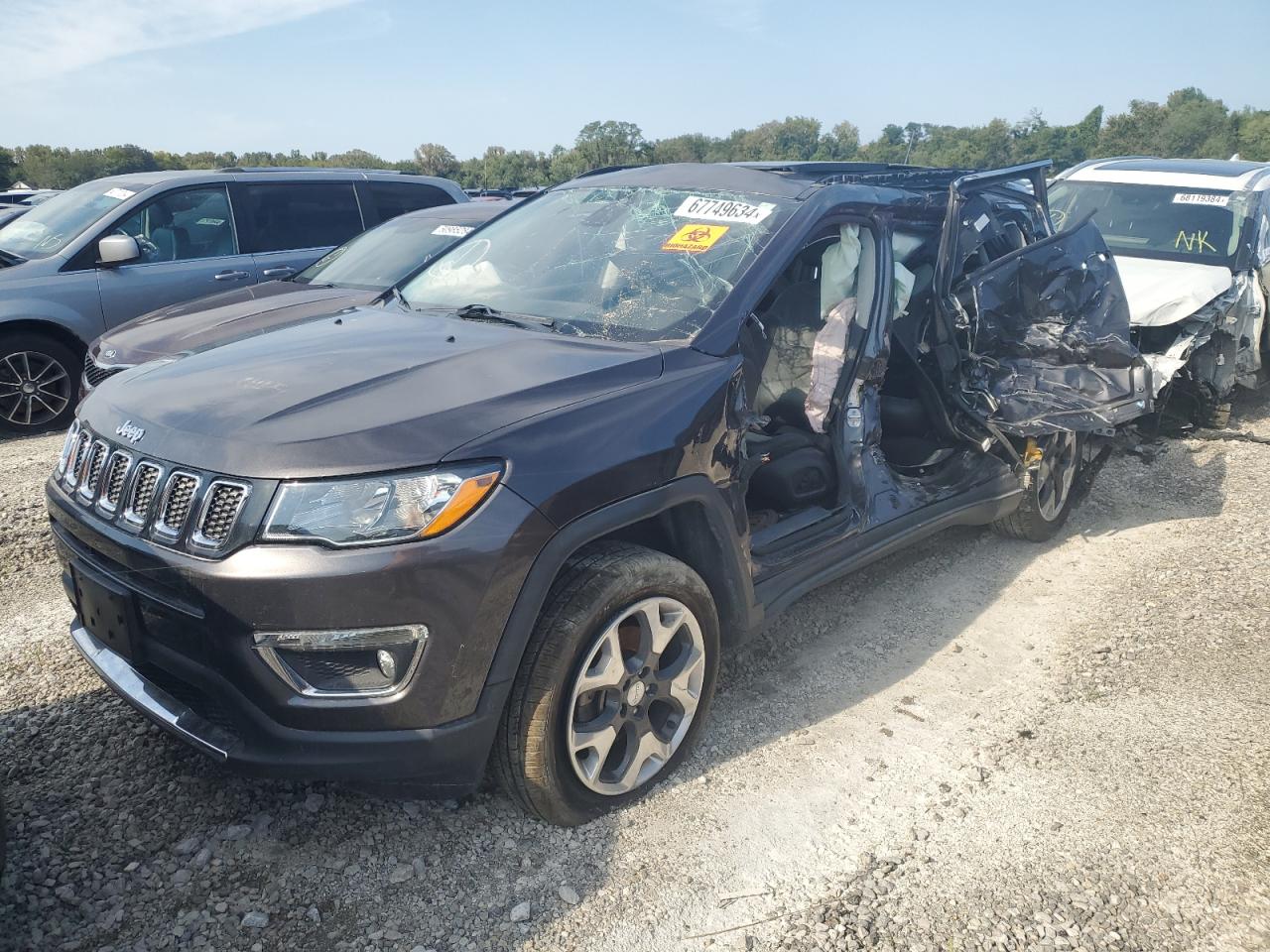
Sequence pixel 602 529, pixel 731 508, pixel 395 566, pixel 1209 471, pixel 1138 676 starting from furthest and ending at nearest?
1. pixel 1209 471
2. pixel 1138 676
3. pixel 731 508
4. pixel 602 529
5. pixel 395 566

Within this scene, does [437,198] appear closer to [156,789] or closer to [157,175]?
[157,175]

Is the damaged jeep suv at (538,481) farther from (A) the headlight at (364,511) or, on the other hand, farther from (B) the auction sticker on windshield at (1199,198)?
(B) the auction sticker on windshield at (1199,198)

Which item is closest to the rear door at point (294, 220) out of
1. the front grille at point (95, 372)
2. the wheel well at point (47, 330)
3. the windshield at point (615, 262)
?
the wheel well at point (47, 330)

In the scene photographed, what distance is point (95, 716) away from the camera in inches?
122

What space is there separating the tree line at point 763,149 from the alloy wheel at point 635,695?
33.1 m

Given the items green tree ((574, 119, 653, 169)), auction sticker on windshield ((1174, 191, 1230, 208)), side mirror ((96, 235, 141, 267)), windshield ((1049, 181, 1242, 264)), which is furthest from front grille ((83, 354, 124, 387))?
green tree ((574, 119, 653, 169))

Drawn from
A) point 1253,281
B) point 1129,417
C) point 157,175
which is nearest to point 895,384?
point 1129,417

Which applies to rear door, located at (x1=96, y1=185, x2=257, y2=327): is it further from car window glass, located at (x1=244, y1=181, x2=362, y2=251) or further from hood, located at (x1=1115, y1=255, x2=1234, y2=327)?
hood, located at (x1=1115, y1=255, x2=1234, y2=327)

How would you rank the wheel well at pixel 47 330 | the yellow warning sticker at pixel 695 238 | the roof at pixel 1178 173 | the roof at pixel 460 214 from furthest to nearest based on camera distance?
1. the roof at pixel 1178 173
2. the roof at pixel 460 214
3. the wheel well at pixel 47 330
4. the yellow warning sticker at pixel 695 238

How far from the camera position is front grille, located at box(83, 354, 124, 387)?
5.32 m

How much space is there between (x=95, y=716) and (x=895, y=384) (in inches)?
Answer: 137

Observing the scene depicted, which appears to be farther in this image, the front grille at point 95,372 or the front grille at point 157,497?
the front grille at point 95,372

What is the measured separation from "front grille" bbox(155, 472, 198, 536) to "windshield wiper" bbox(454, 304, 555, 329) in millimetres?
1241

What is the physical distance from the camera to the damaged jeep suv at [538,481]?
7.11 feet
